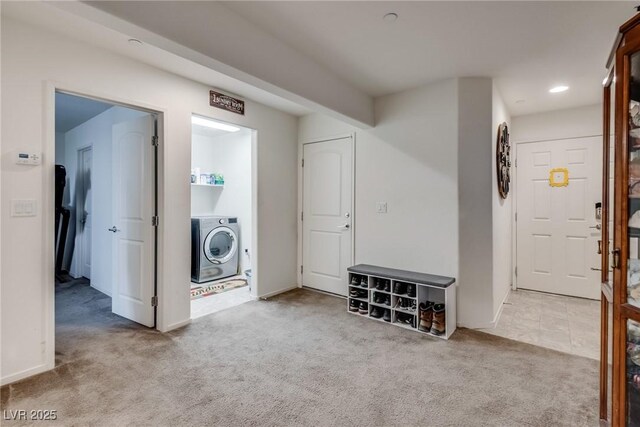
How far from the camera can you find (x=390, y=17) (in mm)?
1969

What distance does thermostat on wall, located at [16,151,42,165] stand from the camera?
6.74 feet

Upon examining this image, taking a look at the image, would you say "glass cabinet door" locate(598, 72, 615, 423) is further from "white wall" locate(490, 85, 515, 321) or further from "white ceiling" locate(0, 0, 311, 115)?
"white ceiling" locate(0, 0, 311, 115)

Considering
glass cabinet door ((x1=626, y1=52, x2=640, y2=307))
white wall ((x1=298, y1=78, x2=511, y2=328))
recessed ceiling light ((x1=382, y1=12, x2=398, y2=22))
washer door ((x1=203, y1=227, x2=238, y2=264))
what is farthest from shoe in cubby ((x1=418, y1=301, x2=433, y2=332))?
washer door ((x1=203, y1=227, x2=238, y2=264))

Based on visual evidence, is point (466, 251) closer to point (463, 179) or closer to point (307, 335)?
point (463, 179)

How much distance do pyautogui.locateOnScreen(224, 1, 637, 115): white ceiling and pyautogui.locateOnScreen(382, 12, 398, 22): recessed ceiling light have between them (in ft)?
0.09

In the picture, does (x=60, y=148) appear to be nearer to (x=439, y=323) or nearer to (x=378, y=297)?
(x=378, y=297)

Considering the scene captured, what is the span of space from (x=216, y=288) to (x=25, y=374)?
2285 millimetres

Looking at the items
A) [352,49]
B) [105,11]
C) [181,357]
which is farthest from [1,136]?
[352,49]

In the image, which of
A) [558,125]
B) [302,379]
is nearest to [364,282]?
[302,379]

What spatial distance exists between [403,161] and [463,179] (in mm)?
646

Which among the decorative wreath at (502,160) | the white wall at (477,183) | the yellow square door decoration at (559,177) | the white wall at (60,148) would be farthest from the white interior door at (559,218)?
the white wall at (60,148)

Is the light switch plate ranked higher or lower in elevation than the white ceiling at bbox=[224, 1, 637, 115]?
lower

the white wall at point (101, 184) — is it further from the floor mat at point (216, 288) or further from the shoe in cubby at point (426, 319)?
the shoe in cubby at point (426, 319)

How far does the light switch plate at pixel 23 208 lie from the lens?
2.05 metres
